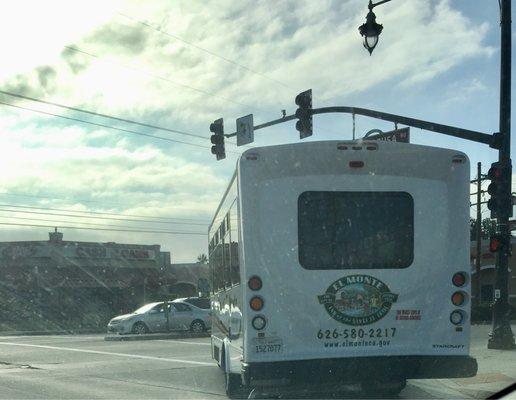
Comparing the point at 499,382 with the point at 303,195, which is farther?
the point at 499,382

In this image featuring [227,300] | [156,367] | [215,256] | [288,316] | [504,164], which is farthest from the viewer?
[504,164]

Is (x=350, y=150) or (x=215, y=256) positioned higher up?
(x=350, y=150)

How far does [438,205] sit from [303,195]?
5.51 feet

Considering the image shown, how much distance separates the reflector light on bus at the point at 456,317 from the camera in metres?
8.45

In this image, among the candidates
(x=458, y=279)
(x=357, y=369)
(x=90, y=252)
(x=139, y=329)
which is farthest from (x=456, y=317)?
(x=90, y=252)

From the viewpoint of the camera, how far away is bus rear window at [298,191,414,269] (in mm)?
8328

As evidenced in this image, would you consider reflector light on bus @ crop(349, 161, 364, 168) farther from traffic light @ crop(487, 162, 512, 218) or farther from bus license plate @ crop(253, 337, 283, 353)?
traffic light @ crop(487, 162, 512, 218)

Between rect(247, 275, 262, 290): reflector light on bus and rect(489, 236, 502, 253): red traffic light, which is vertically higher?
rect(489, 236, 502, 253): red traffic light

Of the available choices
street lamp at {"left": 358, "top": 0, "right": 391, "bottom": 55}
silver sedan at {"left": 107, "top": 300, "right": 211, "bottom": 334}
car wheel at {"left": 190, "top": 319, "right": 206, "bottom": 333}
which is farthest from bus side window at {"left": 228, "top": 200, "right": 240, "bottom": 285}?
car wheel at {"left": 190, "top": 319, "right": 206, "bottom": 333}

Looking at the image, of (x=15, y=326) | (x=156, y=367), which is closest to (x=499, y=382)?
(x=156, y=367)

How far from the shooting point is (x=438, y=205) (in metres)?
8.61

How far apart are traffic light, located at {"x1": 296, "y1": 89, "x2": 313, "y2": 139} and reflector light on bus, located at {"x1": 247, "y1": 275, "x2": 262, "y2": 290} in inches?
389

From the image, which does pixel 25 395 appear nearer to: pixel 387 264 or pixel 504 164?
pixel 387 264

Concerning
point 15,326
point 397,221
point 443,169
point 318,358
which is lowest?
point 15,326
